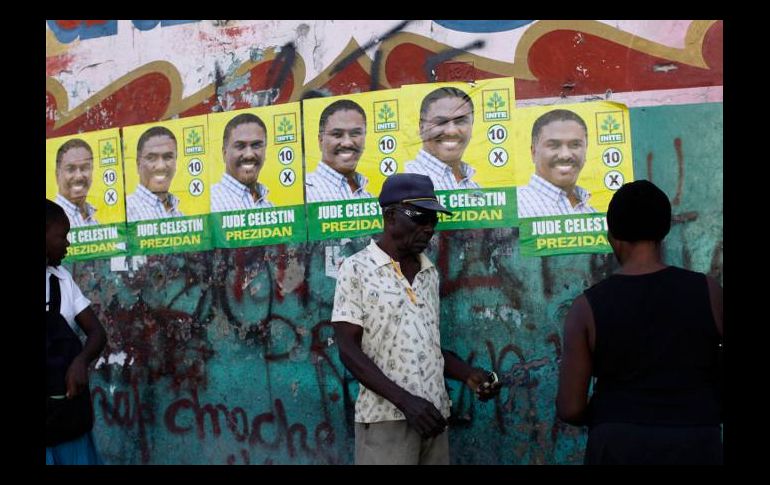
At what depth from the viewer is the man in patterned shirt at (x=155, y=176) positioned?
6.17 m

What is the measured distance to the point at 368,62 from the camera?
562 cm

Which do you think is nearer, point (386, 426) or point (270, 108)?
point (386, 426)

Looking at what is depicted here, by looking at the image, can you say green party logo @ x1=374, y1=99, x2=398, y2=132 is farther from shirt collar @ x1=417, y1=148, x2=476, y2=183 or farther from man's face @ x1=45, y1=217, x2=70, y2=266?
man's face @ x1=45, y1=217, x2=70, y2=266

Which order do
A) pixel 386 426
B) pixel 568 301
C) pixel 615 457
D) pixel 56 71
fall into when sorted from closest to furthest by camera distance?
pixel 615 457 < pixel 386 426 < pixel 568 301 < pixel 56 71

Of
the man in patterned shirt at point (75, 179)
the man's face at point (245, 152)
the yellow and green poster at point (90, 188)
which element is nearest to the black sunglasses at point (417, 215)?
the man's face at point (245, 152)

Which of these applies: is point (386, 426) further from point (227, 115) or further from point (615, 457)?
point (227, 115)

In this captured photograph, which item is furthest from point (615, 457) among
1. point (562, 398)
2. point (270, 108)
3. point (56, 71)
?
point (56, 71)

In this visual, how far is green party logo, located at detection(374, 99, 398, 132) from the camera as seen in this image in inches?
218

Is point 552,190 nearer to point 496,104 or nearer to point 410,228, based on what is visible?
point 496,104

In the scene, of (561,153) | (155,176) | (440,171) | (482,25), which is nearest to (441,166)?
(440,171)

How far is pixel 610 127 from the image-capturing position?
519cm

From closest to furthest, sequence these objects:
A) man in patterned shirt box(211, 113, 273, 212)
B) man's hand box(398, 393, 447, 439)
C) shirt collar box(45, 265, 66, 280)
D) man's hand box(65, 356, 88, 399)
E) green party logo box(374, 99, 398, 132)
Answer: man's hand box(398, 393, 447, 439)
man's hand box(65, 356, 88, 399)
shirt collar box(45, 265, 66, 280)
green party logo box(374, 99, 398, 132)
man in patterned shirt box(211, 113, 273, 212)

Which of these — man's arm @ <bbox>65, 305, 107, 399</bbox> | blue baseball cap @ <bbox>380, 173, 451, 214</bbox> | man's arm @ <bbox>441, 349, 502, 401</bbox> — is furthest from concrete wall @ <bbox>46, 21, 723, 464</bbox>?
man's arm @ <bbox>65, 305, 107, 399</bbox>

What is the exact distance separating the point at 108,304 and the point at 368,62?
8.05 ft
